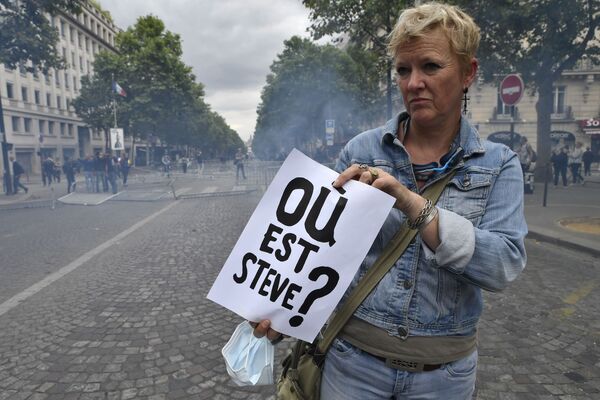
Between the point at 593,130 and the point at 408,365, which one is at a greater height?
the point at 593,130

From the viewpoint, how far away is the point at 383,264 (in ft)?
4.47

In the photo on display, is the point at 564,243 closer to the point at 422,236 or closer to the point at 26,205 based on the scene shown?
the point at 422,236

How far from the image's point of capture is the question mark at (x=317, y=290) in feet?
4.54

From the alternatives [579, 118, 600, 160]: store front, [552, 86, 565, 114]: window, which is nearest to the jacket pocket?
[579, 118, 600, 160]: store front

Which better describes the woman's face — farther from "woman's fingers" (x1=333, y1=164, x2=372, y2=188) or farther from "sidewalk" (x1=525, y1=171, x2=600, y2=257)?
"sidewalk" (x1=525, y1=171, x2=600, y2=257)

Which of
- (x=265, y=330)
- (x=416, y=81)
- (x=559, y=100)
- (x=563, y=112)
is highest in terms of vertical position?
(x=559, y=100)

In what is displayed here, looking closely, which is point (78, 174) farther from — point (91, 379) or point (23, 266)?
point (91, 379)

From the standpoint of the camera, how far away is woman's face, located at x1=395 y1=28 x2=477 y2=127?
132 centimetres

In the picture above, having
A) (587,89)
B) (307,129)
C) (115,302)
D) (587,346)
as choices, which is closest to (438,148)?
(587,346)

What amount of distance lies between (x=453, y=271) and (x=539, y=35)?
1748 cm

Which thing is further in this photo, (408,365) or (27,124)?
(27,124)

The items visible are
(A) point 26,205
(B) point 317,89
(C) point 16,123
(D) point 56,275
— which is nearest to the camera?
(D) point 56,275

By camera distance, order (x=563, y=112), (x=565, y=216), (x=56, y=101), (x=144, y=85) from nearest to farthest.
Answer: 1. (x=565, y=216)
2. (x=563, y=112)
3. (x=144, y=85)
4. (x=56, y=101)

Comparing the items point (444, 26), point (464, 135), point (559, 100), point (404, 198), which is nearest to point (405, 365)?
point (404, 198)
